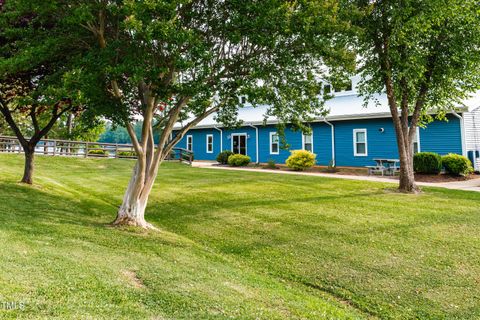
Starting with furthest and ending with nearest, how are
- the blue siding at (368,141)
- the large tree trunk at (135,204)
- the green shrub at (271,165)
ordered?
the green shrub at (271,165) → the blue siding at (368,141) → the large tree trunk at (135,204)

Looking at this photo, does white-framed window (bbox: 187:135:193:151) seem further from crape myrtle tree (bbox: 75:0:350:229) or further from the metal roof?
crape myrtle tree (bbox: 75:0:350:229)

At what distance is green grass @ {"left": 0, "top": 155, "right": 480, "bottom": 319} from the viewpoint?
3619 mm

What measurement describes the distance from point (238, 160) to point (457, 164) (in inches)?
501

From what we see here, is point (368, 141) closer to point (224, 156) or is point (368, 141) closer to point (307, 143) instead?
point (307, 143)

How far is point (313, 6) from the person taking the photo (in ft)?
21.5

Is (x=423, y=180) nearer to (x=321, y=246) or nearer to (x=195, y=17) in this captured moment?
(x=321, y=246)

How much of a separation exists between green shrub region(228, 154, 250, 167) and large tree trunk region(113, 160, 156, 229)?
51.0ft

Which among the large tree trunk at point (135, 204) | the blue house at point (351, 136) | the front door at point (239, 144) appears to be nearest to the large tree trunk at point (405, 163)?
the blue house at point (351, 136)

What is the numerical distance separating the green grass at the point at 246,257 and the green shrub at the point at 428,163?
4.84 m

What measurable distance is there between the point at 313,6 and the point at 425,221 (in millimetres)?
5452

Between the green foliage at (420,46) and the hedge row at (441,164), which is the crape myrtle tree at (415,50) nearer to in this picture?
the green foliage at (420,46)

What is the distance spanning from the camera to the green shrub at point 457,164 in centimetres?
1519

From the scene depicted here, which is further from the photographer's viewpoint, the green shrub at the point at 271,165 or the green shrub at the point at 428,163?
the green shrub at the point at 271,165

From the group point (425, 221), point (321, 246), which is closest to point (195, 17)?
point (321, 246)
